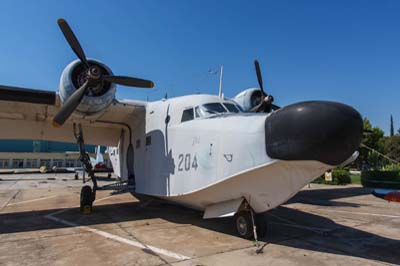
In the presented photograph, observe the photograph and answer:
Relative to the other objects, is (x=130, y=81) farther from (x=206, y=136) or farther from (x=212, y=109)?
(x=206, y=136)

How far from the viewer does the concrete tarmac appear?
16.3ft

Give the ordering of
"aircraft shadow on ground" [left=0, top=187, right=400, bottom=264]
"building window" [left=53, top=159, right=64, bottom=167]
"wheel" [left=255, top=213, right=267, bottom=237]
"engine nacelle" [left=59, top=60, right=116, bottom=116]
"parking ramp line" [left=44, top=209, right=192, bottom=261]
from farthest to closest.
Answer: "building window" [left=53, top=159, right=64, bottom=167], "engine nacelle" [left=59, top=60, right=116, bottom=116], "wheel" [left=255, top=213, right=267, bottom=237], "aircraft shadow on ground" [left=0, top=187, right=400, bottom=264], "parking ramp line" [left=44, top=209, right=192, bottom=261]

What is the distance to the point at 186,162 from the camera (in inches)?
281

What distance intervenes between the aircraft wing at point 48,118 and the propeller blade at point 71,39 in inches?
62.2

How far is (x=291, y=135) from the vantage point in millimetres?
4418

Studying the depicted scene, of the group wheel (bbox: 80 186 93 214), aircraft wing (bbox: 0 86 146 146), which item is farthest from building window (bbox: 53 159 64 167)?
wheel (bbox: 80 186 93 214)

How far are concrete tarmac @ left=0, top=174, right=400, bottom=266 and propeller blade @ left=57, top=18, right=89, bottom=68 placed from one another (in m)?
4.73

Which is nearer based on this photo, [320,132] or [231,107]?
[320,132]

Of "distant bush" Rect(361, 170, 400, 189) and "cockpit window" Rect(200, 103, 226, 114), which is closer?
"cockpit window" Rect(200, 103, 226, 114)

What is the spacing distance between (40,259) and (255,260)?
3721 mm

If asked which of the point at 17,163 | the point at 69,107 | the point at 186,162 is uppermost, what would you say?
the point at 69,107

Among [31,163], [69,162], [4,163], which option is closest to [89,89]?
[31,163]

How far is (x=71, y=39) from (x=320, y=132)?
738 cm

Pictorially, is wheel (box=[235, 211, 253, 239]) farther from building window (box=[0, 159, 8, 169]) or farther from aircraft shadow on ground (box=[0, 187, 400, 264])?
building window (box=[0, 159, 8, 169])
